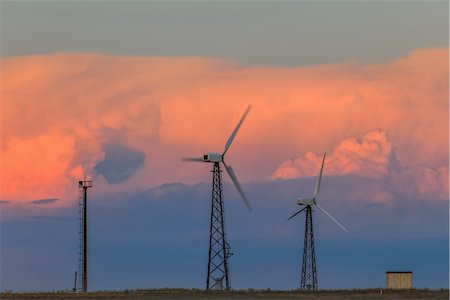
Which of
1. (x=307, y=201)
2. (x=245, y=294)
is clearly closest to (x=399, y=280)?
(x=245, y=294)

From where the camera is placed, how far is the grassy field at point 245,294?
118 metres

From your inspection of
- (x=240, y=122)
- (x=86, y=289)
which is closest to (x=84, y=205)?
(x=86, y=289)

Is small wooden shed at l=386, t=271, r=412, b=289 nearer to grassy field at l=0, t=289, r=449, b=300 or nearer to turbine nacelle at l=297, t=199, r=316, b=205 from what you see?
grassy field at l=0, t=289, r=449, b=300

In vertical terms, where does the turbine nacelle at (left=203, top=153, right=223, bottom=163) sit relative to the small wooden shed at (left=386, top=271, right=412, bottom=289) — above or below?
above

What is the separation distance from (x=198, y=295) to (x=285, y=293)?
10.6m

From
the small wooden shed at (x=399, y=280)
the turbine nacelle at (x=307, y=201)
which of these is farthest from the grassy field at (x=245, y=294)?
the turbine nacelle at (x=307, y=201)

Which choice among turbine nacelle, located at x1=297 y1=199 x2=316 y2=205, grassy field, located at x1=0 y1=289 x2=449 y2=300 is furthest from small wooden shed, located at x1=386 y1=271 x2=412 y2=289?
turbine nacelle, located at x1=297 y1=199 x2=316 y2=205

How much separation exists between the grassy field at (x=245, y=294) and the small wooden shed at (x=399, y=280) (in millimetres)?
5999

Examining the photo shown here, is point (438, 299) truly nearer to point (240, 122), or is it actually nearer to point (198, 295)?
point (198, 295)

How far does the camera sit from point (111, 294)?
124m

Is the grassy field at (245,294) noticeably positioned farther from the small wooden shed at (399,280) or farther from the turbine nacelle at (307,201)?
the turbine nacelle at (307,201)

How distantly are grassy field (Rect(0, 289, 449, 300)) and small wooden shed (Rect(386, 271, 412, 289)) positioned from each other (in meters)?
6.00

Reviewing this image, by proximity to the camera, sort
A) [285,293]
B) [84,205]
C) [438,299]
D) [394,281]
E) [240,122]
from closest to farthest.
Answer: [438,299]
[285,293]
[394,281]
[240,122]
[84,205]

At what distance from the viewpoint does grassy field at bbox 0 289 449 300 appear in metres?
118
